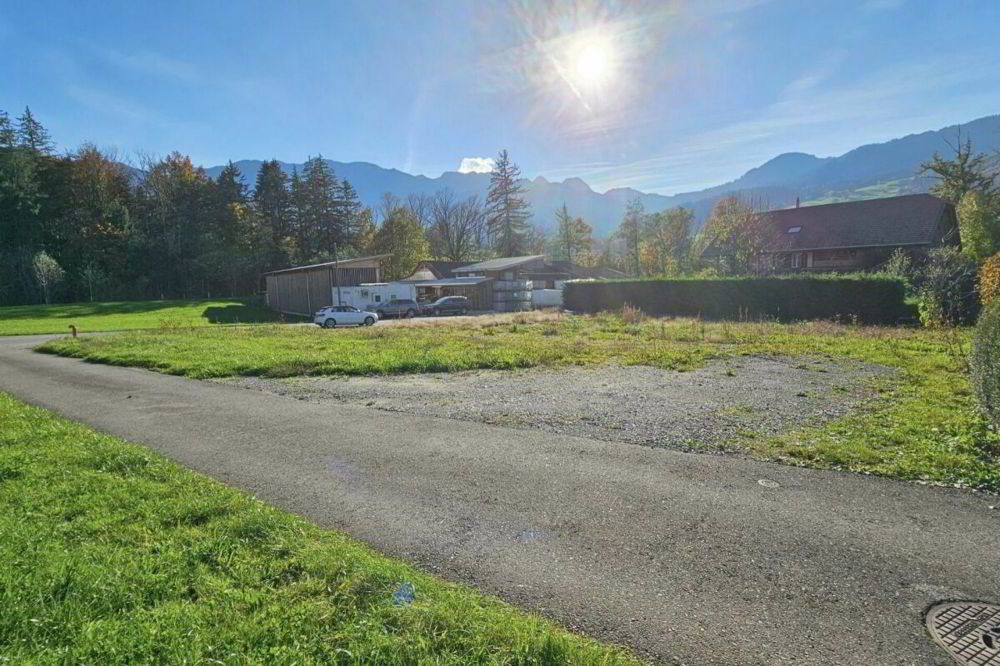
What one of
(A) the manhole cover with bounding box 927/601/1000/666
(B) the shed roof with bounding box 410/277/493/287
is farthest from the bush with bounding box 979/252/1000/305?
(B) the shed roof with bounding box 410/277/493/287

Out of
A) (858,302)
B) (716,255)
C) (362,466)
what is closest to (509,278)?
(716,255)

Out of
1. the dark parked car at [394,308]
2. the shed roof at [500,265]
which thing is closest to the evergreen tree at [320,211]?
the shed roof at [500,265]

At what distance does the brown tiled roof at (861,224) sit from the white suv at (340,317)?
30.9 meters

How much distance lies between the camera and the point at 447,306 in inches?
1484

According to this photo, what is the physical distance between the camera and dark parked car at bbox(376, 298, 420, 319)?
35453mm

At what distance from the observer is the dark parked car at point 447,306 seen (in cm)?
3712

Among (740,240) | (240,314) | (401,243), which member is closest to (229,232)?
(401,243)

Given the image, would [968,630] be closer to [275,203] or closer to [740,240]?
[740,240]

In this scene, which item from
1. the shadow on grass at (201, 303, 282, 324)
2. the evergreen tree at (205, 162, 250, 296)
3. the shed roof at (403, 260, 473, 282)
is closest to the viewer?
the shadow on grass at (201, 303, 282, 324)

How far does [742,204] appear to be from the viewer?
154 ft

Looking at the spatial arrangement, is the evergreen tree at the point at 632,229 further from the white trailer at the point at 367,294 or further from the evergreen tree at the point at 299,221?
the evergreen tree at the point at 299,221

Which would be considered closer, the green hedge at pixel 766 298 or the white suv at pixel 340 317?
the green hedge at pixel 766 298

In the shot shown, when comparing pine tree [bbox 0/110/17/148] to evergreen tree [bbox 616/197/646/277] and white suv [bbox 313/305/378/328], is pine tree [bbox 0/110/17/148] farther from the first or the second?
evergreen tree [bbox 616/197/646/277]

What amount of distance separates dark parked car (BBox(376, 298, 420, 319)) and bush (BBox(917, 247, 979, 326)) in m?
28.4
